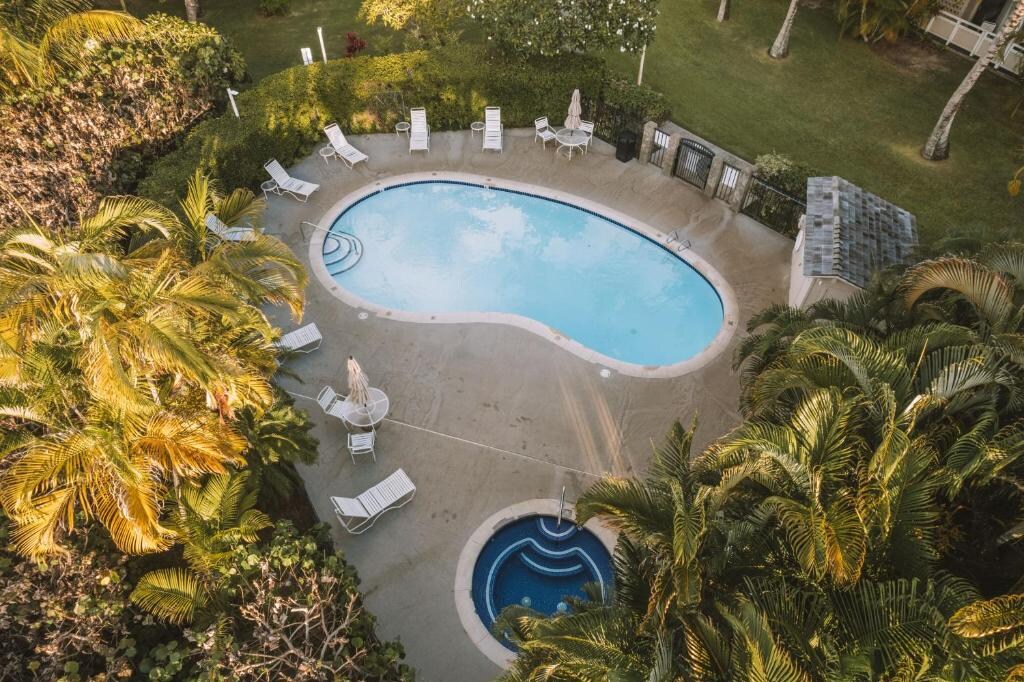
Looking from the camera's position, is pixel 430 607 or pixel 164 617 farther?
pixel 430 607

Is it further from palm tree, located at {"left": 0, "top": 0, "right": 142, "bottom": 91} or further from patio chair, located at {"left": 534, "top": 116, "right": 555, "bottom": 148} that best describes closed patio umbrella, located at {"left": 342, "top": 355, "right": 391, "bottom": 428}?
patio chair, located at {"left": 534, "top": 116, "right": 555, "bottom": 148}

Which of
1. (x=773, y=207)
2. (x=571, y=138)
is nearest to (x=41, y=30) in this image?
(x=571, y=138)

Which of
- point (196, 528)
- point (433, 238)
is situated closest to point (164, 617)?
point (196, 528)

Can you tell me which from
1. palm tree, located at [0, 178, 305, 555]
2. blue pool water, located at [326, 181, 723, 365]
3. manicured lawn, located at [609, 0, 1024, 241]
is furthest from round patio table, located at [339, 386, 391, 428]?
→ manicured lawn, located at [609, 0, 1024, 241]

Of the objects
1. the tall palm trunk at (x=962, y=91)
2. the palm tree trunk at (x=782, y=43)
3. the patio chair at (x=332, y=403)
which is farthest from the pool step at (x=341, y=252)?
the tall palm trunk at (x=962, y=91)

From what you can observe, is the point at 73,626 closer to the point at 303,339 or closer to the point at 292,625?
the point at 292,625

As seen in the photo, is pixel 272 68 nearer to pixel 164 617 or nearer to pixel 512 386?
pixel 512 386
